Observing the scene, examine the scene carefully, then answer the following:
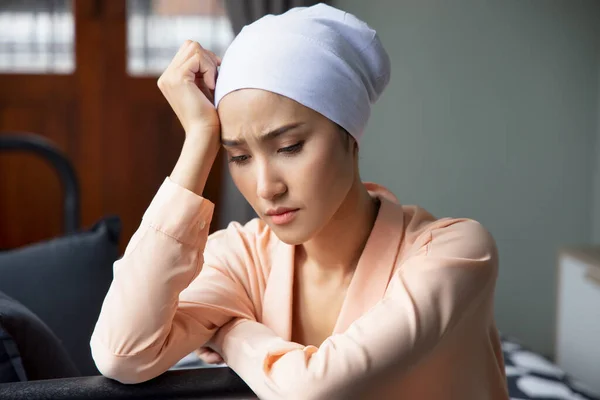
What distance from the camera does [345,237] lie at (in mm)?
1268

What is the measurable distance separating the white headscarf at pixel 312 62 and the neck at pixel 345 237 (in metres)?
0.12

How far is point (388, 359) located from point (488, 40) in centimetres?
275

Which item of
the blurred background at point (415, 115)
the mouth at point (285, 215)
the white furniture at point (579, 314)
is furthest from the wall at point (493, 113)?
the mouth at point (285, 215)

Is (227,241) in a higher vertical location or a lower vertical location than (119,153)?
higher

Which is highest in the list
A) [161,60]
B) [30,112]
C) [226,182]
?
[161,60]

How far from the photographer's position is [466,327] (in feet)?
3.72

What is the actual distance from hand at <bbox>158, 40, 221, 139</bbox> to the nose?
100 millimetres

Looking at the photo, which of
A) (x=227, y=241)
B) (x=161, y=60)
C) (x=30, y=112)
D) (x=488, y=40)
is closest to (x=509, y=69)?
(x=488, y=40)

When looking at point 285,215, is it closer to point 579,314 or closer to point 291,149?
point 291,149

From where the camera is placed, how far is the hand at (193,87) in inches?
45.4

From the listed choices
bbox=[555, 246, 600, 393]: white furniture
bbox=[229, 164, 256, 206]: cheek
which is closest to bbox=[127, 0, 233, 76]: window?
bbox=[555, 246, 600, 393]: white furniture

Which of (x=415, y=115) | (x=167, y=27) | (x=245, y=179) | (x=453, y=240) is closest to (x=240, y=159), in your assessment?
(x=245, y=179)

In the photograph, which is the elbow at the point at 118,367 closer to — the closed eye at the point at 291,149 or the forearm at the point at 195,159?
the forearm at the point at 195,159

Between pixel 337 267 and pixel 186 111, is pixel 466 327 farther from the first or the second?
pixel 186 111
